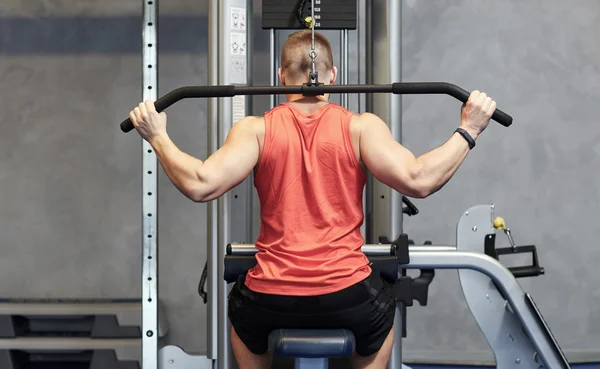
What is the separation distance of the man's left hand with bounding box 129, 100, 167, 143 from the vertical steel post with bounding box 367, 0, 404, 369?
1.01 metres

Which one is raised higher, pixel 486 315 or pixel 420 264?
pixel 420 264

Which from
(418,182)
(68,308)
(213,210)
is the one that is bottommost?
(68,308)

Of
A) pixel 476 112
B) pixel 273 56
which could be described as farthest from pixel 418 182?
pixel 273 56

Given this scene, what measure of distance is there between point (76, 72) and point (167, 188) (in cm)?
87

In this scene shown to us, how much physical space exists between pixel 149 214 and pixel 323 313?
882 millimetres

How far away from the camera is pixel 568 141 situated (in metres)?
4.25

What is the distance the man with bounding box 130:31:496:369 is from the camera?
1.85m

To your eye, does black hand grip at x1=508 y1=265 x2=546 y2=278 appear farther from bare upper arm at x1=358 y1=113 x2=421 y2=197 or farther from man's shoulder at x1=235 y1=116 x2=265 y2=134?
man's shoulder at x1=235 y1=116 x2=265 y2=134

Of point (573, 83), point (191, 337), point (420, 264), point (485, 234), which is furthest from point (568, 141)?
point (191, 337)

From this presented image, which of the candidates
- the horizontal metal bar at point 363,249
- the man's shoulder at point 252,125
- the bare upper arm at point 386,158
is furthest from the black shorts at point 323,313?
the man's shoulder at point 252,125

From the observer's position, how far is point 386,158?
1.87 m

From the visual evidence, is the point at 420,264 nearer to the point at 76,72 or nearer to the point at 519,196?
the point at 519,196

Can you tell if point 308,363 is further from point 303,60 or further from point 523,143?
point 523,143

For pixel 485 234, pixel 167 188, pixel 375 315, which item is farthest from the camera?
pixel 167 188
